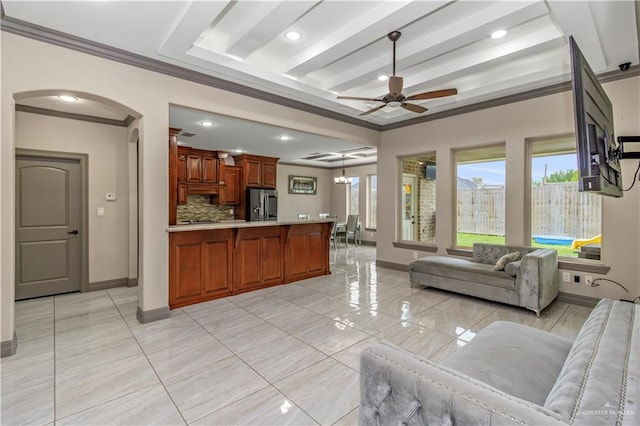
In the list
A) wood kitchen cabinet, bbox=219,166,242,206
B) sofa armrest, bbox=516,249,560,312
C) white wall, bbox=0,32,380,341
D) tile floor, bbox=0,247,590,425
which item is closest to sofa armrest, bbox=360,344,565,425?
tile floor, bbox=0,247,590,425

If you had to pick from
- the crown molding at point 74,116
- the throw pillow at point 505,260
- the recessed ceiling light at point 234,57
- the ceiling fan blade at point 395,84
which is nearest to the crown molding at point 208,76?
the recessed ceiling light at point 234,57

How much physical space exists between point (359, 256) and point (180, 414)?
6.06 m

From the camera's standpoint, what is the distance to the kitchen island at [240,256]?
147 inches

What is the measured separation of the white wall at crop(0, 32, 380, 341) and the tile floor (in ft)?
1.82

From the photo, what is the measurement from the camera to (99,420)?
1810mm

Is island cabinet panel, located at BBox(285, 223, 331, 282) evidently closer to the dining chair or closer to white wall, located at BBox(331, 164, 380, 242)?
the dining chair

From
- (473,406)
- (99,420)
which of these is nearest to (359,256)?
(99,420)

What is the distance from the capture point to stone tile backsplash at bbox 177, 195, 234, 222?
770 centimetres

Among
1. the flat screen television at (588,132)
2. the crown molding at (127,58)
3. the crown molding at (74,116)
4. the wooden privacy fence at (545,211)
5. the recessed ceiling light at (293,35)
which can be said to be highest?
the recessed ceiling light at (293,35)

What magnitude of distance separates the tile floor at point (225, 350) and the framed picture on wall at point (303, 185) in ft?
20.0

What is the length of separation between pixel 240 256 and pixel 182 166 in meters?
3.87

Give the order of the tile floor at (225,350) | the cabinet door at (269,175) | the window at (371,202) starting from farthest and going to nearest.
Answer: the window at (371,202), the cabinet door at (269,175), the tile floor at (225,350)

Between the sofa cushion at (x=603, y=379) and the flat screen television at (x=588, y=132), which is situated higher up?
the flat screen television at (x=588, y=132)

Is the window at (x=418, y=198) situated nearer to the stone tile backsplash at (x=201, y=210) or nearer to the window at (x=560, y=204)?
the window at (x=560, y=204)
